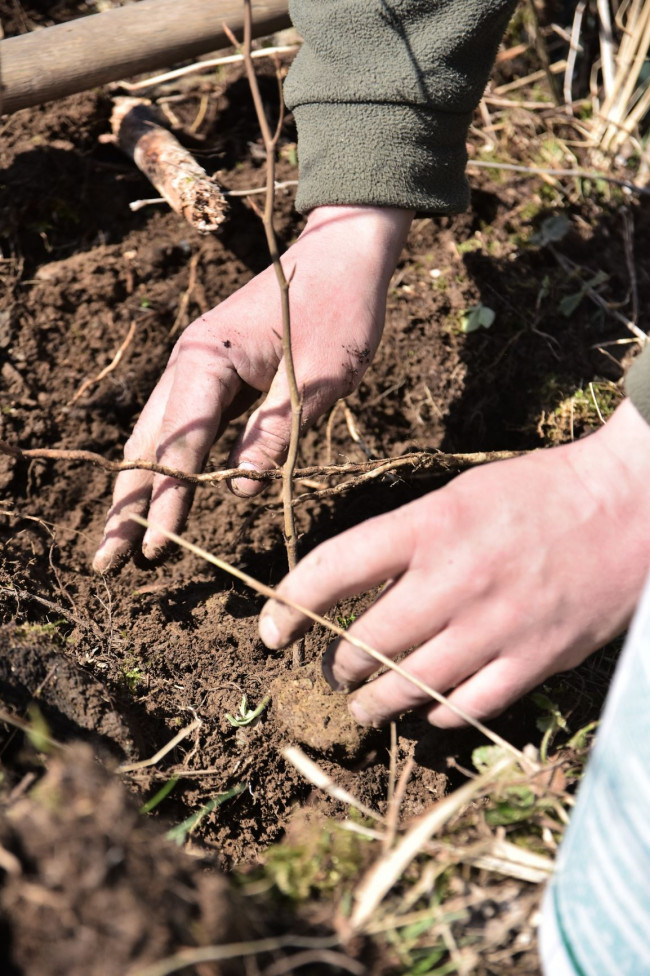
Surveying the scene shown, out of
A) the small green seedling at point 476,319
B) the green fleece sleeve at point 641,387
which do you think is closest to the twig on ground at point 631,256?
the small green seedling at point 476,319

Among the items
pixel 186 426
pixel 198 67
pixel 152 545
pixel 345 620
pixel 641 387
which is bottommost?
pixel 345 620

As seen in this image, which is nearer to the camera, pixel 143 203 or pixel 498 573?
pixel 498 573

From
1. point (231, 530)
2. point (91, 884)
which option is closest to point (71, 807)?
point (91, 884)

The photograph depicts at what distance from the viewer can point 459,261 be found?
8.02 ft

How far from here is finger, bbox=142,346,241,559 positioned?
1.62m

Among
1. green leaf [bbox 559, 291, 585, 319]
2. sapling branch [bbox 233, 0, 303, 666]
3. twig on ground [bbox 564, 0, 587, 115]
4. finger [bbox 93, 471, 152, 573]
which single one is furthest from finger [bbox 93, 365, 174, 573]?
twig on ground [bbox 564, 0, 587, 115]

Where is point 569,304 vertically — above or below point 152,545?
below

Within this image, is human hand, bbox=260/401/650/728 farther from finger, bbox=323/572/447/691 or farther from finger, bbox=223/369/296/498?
finger, bbox=223/369/296/498

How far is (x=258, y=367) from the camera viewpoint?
1683 millimetres

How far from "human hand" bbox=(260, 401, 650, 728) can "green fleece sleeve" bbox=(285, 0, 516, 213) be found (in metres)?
0.86

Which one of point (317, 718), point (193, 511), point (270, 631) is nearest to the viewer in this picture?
point (270, 631)

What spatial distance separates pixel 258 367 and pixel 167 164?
0.99m

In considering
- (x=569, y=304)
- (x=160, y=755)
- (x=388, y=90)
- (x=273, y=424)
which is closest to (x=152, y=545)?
(x=273, y=424)

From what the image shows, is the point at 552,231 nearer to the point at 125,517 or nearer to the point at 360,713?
the point at 125,517
